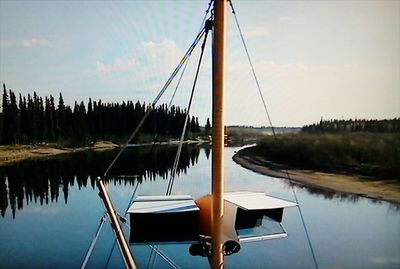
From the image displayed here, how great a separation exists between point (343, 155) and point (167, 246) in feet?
18.8

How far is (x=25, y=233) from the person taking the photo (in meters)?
7.44

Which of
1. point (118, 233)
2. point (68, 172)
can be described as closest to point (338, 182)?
point (68, 172)

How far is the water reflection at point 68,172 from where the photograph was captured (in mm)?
11062

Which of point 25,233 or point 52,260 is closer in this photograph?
point 52,260

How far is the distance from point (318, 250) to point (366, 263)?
0.70m

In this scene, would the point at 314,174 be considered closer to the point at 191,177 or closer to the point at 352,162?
the point at 352,162

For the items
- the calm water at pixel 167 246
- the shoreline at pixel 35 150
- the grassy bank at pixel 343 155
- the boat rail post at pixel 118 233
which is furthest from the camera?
the shoreline at pixel 35 150

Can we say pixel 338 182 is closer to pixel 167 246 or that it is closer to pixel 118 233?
pixel 167 246

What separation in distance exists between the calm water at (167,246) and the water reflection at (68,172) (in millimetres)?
38

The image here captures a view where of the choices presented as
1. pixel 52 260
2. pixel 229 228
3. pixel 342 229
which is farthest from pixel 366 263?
pixel 229 228

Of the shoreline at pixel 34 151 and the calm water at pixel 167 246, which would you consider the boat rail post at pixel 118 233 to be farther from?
the shoreline at pixel 34 151

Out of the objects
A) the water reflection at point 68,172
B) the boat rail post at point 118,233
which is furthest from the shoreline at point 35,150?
the boat rail post at point 118,233

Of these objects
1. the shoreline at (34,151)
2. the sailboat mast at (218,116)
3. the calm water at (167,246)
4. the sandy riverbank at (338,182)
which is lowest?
the calm water at (167,246)

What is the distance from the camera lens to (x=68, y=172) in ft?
46.7
